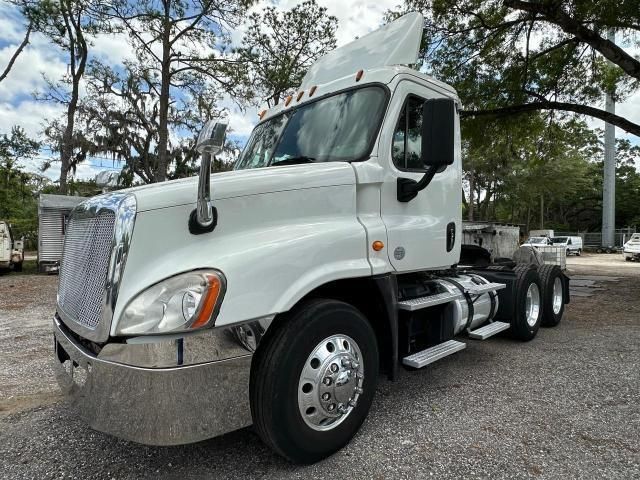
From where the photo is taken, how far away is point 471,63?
12.3m

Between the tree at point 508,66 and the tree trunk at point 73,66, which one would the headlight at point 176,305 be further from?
the tree trunk at point 73,66

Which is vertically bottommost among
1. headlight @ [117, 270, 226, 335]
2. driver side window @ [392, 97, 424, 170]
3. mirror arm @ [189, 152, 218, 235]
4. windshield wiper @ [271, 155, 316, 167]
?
headlight @ [117, 270, 226, 335]

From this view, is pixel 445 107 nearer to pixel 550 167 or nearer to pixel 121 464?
pixel 121 464

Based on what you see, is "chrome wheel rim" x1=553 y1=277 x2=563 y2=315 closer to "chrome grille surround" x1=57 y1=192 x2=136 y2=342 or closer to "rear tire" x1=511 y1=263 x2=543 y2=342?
"rear tire" x1=511 y1=263 x2=543 y2=342

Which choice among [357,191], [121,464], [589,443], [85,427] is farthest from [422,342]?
[85,427]

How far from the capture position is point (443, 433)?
2934mm

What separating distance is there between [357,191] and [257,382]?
1.41 metres

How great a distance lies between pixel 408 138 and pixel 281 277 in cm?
163

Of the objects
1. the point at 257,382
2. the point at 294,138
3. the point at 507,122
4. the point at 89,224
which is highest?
the point at 507,122

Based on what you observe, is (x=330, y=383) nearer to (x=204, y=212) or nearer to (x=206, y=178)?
(x=204, y=212)

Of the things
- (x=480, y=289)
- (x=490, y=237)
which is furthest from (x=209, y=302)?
(x=490, y=237)

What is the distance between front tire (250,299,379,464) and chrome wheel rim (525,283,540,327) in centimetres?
352

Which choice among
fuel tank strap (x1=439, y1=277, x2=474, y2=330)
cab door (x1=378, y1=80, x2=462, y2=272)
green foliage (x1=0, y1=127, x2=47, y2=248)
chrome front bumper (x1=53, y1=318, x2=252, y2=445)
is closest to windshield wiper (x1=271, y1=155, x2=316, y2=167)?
cab door (x1=378, y1=80, x2=462, y2=272)

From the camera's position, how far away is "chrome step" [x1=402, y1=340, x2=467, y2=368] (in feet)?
10.3
